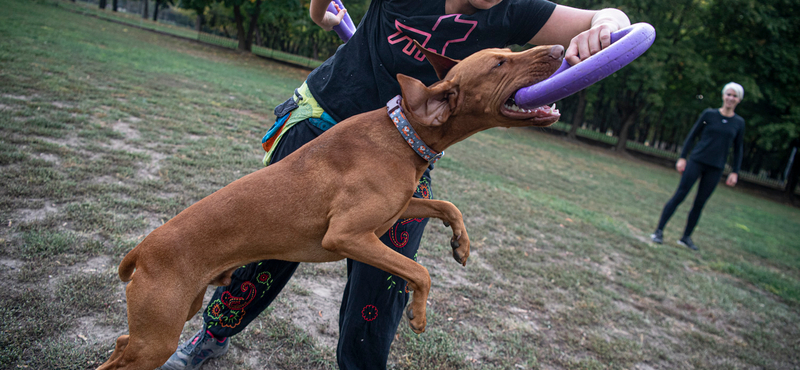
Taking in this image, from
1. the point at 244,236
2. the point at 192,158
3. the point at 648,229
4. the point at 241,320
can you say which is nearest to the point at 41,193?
the point at 192,158

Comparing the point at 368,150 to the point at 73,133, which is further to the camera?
the point at 73,133

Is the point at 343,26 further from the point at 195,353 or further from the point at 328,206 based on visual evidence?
the point at 195,353

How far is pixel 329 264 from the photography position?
4.86m

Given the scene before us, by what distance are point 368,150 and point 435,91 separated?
44 cm

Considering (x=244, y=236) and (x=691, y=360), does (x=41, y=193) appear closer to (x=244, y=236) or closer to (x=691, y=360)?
(x=244, y=236)

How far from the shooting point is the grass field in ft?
10.9

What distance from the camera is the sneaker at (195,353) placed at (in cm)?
284

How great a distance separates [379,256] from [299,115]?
3.45 feet

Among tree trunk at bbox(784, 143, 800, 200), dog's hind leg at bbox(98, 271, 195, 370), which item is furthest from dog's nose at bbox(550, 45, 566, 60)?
tree trunk at bbox(784, 143, 800, 200)

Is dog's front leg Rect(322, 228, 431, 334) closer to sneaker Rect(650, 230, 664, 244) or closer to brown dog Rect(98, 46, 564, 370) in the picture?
brown dog Rect(98, 46, 564, 370)

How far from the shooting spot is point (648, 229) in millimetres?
10234

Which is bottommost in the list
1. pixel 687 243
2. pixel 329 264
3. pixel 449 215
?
pixel 329 264

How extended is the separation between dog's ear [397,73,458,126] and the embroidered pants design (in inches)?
23.9

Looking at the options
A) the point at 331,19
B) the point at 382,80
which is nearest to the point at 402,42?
the point at 382,80
